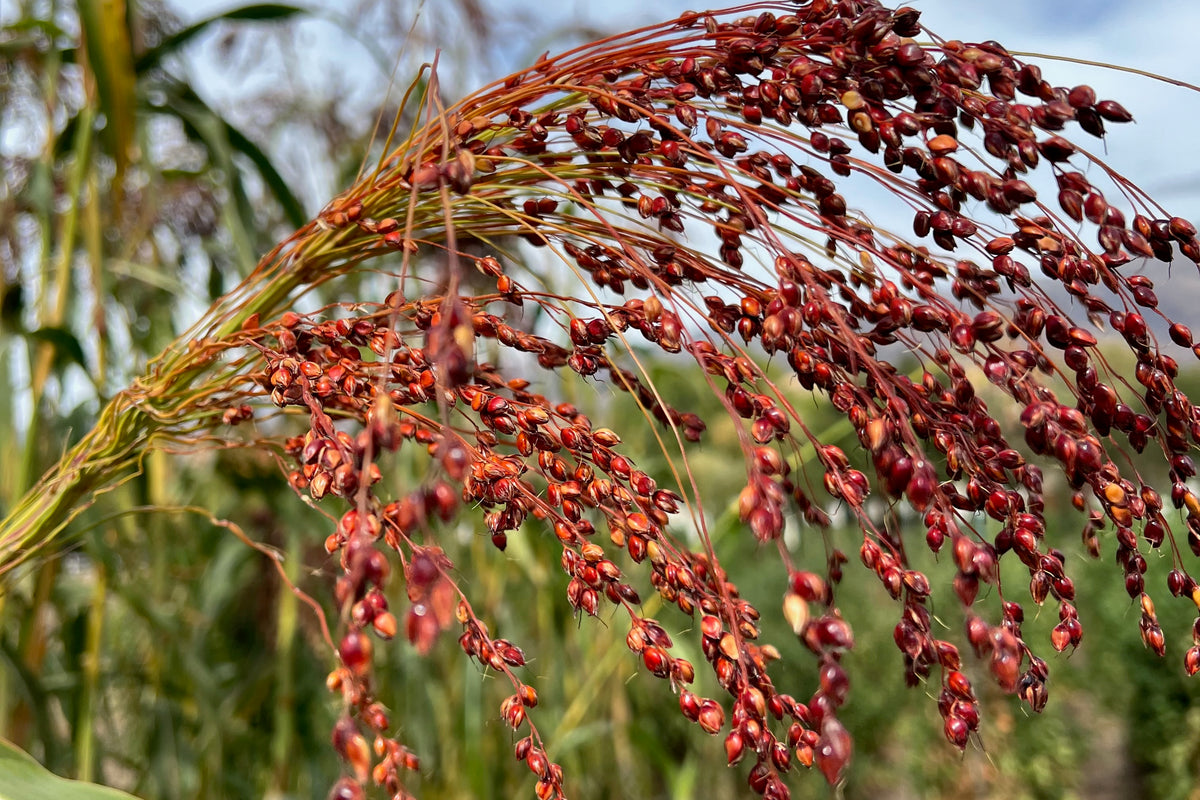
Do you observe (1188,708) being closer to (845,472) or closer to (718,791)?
(718,791)

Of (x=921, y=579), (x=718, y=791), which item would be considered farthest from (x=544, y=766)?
(x=718, y=791)

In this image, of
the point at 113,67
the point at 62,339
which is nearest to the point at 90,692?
the point at 62,339

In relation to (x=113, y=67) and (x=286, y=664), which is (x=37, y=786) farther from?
(x=286, y=664)

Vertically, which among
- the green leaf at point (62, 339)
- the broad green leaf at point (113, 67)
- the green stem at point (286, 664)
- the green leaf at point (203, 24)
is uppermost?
the green leaf at point (203, 24)

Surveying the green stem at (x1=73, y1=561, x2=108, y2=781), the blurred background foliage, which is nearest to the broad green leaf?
the blurred background foliage

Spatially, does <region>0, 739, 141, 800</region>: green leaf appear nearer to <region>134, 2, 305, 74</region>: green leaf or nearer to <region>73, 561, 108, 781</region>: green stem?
<region>73, 561, 108, 781</region>: green stem

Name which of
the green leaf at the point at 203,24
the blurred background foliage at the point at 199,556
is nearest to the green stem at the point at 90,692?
the blurred background foliage at the point at 199,556

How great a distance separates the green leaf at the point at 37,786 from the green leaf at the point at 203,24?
Result: 0.93 m

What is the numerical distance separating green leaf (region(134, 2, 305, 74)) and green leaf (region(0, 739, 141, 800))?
0.93m

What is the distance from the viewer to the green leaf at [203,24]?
3.89ft

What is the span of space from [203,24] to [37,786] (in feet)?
3.21

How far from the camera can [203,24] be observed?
1180 mm

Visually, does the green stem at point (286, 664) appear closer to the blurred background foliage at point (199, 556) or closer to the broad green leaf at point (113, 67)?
the blurred background foliage at point (199, 556)

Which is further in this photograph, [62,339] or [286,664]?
[286,664]
